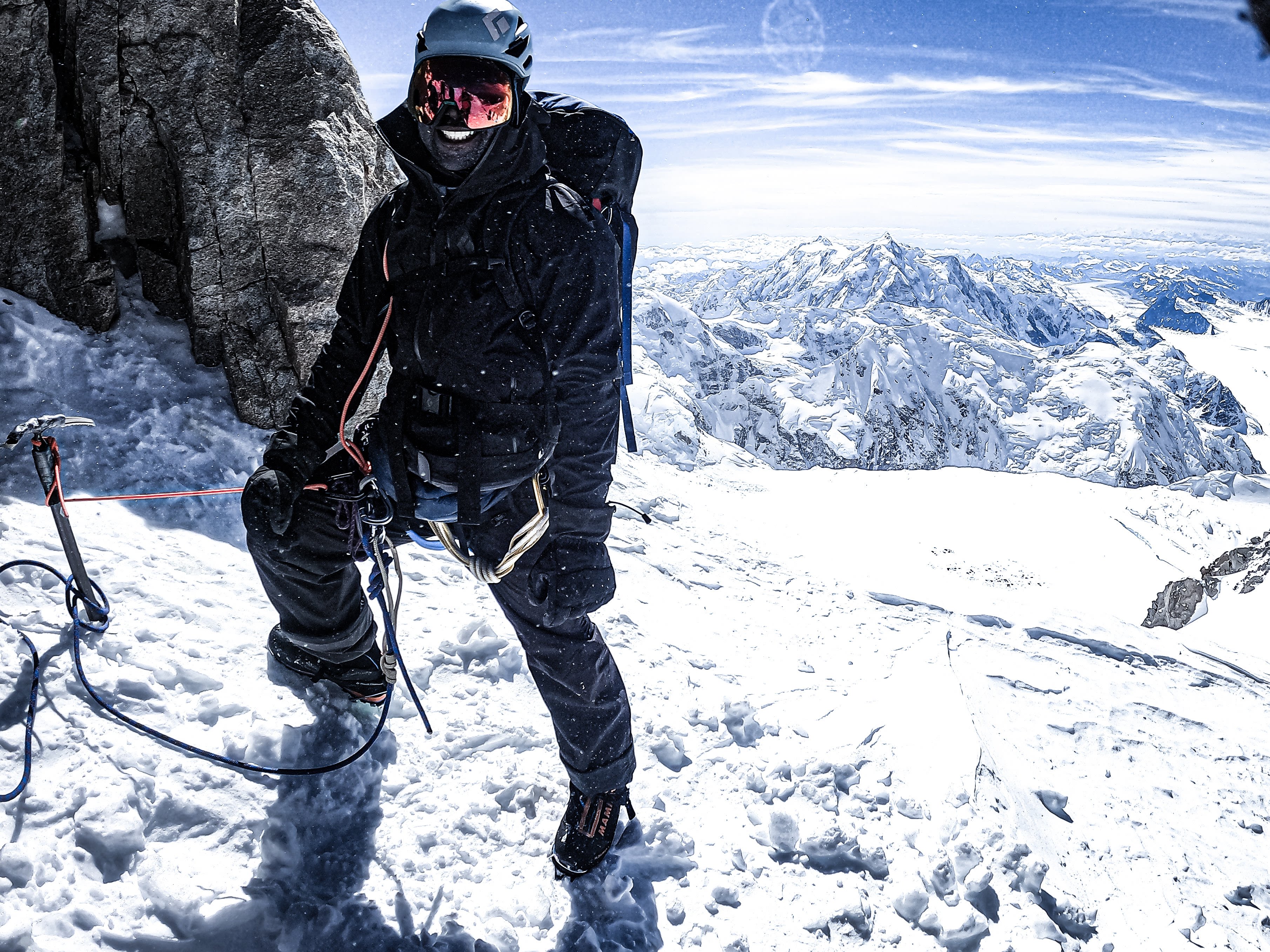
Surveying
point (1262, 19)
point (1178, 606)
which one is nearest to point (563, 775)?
point (1262, 19)

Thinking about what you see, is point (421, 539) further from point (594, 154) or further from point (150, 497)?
point (594, 154)

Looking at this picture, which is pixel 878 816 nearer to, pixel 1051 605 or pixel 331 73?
pixel 1051 605

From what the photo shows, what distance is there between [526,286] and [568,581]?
128cm

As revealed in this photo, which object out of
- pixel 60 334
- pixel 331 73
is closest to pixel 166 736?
pixel 60 334

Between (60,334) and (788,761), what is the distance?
6772 mm

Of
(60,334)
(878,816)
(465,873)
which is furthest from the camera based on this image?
(60,334)

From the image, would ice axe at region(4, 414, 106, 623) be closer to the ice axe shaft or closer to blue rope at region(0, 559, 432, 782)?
the ice axe shaft

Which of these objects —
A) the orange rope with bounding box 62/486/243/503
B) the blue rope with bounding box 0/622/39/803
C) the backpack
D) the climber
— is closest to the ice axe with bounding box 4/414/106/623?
the orange rope with bounding box 62/486/243/503

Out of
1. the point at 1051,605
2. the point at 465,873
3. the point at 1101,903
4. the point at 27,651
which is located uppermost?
the point at 27,651

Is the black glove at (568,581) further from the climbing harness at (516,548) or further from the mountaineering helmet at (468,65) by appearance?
the mountaineering helmet at (468,65)

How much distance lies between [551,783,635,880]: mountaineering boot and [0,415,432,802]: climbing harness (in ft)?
2.73

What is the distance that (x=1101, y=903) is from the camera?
11.8ft

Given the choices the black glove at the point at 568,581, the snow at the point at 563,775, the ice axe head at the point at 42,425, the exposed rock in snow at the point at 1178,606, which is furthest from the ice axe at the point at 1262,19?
the exposed rock in snow at the point at 1178,606

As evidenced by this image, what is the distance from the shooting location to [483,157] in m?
2.76
